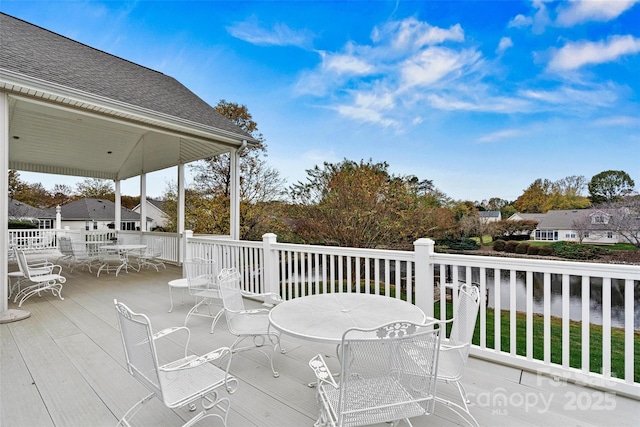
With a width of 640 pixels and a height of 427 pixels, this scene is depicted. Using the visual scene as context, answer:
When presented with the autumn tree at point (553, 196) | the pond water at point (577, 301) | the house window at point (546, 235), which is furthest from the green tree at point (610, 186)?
the pond water at point (577, 301)

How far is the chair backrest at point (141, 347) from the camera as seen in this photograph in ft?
5.38

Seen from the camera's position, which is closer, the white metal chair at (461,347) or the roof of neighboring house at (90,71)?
the white metal chair at (461,347)

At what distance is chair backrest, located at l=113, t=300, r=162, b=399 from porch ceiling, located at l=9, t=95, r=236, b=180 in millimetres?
4827

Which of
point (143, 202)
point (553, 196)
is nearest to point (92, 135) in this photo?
point (143, 202)

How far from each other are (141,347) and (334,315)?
1.33m

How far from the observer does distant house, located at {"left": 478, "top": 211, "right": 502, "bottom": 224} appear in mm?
13094

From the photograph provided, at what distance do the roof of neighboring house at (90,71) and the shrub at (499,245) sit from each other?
39.2 ft

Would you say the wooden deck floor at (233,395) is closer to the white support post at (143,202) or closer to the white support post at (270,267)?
the white support post at (270,267)

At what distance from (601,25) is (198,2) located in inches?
459

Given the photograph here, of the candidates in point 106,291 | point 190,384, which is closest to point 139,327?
point 190,384

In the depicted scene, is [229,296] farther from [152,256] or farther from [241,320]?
[152,256]

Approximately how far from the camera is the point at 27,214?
742 inches

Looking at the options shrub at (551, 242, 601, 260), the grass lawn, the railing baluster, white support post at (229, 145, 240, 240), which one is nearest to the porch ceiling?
white support post at (229, 145, 240, 240)

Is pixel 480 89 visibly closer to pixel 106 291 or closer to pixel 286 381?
pixel 286 381
